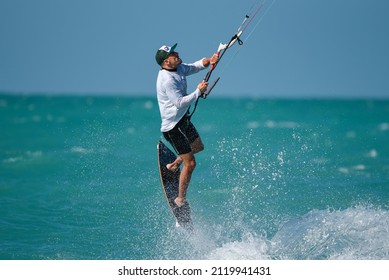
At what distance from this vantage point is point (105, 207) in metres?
14.0

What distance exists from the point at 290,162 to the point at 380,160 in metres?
2.85

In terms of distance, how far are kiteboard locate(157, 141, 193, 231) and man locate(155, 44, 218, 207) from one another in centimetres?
20

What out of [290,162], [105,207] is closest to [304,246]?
[105,207]

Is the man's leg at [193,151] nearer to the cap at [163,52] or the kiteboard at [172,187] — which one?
the kiteboard at [172,187]

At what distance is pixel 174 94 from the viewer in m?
10.1


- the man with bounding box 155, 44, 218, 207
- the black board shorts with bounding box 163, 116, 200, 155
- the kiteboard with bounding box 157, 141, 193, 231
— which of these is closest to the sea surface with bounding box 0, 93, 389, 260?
the kiteboard with bounding box 157, 141, 193, 231

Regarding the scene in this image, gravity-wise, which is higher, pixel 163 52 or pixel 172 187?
pixel 163 52

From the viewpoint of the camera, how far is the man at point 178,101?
10.1m

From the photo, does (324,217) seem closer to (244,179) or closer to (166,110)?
(166,110)

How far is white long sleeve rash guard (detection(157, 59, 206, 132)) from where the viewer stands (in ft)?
A: 33.2

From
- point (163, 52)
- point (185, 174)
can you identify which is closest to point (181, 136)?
point (185, 174)

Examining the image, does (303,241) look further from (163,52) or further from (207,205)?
(163,52)

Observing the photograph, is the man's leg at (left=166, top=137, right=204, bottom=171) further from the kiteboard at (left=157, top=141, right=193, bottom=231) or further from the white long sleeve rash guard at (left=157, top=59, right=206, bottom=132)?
the white long sleeve rash guard at (left=157, top=59, right=206, bottom=132)

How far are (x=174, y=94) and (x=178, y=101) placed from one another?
0.33 ft
